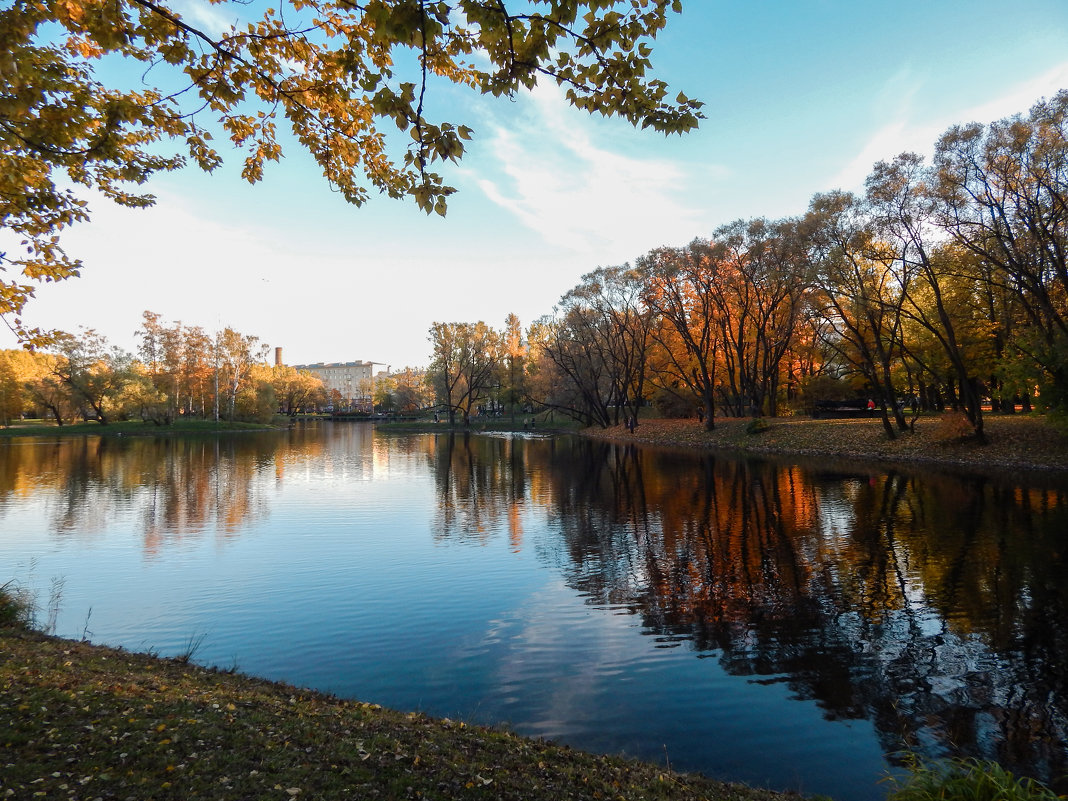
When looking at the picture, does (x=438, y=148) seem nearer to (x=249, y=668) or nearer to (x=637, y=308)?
(x=249, y=668)

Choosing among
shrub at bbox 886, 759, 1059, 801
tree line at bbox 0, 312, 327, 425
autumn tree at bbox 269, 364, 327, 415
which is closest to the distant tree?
tree line at bbox 0, 312, 327, 425

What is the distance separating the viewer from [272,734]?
5.16 meters

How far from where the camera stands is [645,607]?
10484 mm

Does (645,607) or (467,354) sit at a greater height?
(467,354)

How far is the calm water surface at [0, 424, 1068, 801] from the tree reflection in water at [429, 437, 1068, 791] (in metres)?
0.05

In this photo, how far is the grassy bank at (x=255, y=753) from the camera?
13.7 ft

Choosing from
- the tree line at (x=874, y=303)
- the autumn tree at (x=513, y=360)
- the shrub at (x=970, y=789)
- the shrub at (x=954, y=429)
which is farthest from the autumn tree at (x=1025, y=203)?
the autumn tree at (x=513, y=360)

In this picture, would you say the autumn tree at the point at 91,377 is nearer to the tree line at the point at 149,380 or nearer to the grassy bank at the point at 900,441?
the tree line at the point at 149,380

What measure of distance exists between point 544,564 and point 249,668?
679 centimetres

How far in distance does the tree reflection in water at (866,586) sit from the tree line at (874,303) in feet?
31.6

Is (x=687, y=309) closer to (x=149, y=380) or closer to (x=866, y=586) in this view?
(x=866, y=586)

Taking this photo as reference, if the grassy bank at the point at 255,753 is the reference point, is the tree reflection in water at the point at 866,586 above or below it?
below

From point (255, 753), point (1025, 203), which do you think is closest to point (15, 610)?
point (255, 753)

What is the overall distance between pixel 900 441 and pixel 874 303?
8.30m
